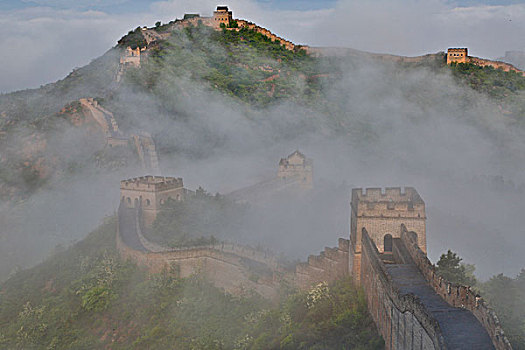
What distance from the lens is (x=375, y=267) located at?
14070 mm

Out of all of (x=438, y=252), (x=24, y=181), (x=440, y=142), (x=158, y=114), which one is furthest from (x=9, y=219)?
(x=440, y=142)

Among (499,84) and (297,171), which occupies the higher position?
(499,84)


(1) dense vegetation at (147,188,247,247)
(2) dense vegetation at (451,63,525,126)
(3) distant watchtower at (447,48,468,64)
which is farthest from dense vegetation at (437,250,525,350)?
(3) distant watchtower at (447,48,468,64)

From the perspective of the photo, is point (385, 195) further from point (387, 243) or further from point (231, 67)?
point (231, 67)

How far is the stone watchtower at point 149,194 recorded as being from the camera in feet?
105

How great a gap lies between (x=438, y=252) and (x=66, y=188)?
38.3 m

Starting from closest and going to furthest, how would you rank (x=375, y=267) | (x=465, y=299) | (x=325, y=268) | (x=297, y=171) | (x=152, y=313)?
(x=465, y=299)
(x=375, y=267)
(x=325, y=268)
(x=152, y=313)
(x=297, y=171)

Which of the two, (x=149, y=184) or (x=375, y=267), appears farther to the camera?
(x=149, y=184)

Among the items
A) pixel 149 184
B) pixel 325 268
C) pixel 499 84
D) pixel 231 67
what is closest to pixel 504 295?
pixel 325 268

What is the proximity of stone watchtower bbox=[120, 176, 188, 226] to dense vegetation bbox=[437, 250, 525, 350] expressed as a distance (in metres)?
18.4

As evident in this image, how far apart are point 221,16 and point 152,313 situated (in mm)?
87245

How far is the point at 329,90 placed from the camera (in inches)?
3625

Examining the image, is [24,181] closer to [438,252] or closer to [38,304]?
[38,304]

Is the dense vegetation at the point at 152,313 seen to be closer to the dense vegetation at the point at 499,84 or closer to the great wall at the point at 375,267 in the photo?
the great wall at the point at 375,267
